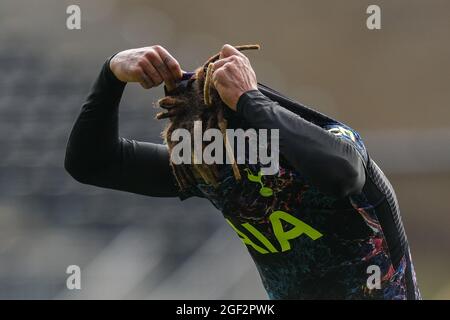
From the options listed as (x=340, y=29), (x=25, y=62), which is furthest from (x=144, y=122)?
(x=340, y=29)

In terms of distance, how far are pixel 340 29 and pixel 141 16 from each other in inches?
65.9

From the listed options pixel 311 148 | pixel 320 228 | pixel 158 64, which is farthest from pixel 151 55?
pixel 320 228

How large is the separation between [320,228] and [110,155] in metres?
0.57

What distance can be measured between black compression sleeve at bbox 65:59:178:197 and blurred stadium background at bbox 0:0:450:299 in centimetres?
218

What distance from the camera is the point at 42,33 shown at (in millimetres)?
5379

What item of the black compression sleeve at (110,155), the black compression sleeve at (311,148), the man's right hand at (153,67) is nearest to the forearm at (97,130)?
the black compression sleeve at (110,155)

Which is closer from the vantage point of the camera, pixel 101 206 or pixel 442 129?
pixel 101 206

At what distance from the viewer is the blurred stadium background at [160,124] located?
13.8 ft

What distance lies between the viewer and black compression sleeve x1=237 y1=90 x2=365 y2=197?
1.57m

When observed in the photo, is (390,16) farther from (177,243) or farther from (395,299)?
(395,299)

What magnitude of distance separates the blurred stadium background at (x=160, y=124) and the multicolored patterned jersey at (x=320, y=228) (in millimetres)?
2324

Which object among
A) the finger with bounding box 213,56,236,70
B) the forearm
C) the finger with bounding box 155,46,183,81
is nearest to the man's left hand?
the finger with bounding box 213,56,236,70

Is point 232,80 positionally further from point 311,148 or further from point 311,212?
point 311,212

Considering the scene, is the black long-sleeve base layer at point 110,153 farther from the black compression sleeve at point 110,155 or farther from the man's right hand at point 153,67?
the man's right hand at point 153,67
